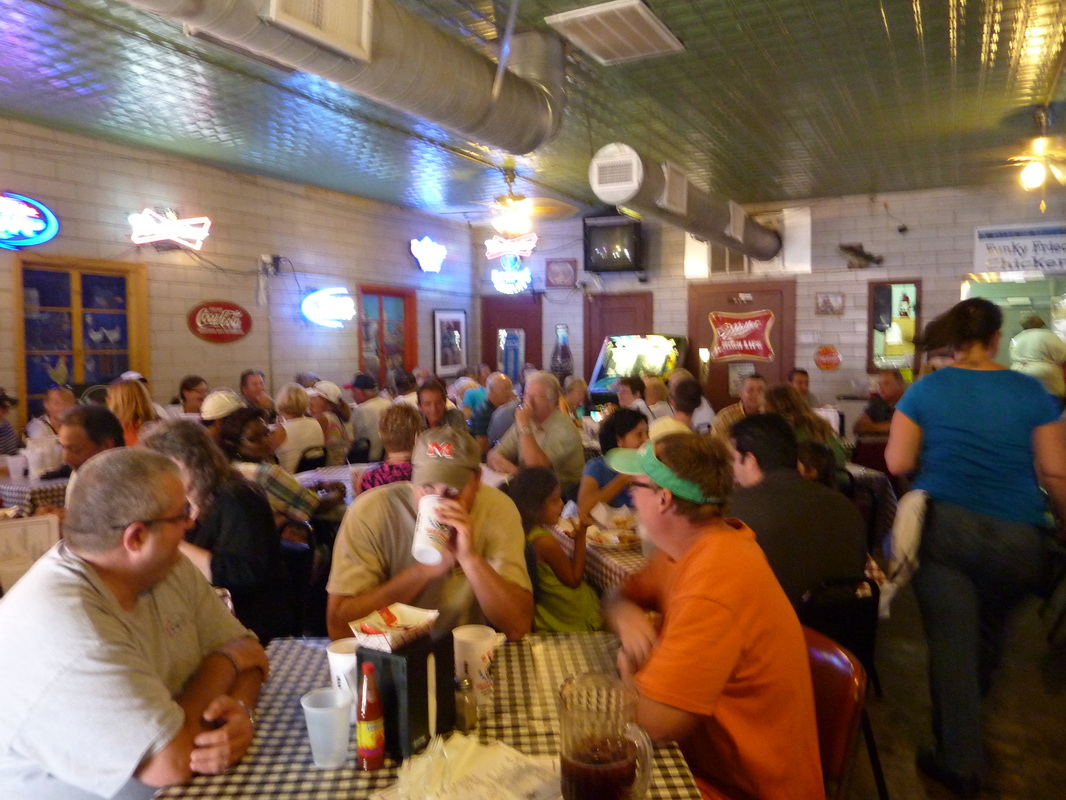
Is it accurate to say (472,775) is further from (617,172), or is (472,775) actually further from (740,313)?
(740,313)

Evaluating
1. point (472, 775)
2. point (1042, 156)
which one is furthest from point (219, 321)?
point (1042, 156)

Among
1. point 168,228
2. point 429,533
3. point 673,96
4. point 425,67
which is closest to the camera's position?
point 429,533

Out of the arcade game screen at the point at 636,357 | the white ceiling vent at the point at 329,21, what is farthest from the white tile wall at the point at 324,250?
the white ceiling vent at the point at 329,21

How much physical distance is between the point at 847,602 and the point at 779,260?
8644 mm

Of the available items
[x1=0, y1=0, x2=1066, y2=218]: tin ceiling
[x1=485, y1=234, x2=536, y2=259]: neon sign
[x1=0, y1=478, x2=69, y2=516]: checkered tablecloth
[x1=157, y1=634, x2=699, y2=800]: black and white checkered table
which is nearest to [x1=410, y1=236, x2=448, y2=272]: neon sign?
[x1=485, y1=234, x2=536, y2=259]: neon sign


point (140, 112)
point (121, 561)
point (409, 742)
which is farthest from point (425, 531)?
point (140, 112)

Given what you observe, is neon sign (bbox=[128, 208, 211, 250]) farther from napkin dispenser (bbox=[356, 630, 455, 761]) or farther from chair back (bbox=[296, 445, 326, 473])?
napkin dispenser (bbox=[356, 630, 455, 761])

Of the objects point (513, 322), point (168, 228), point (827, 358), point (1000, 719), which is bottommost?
point (1000, 719)

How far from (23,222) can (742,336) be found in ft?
29.0

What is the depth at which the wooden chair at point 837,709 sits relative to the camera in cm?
189

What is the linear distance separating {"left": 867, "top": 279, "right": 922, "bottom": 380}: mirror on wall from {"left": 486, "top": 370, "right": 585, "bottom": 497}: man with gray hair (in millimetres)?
6758

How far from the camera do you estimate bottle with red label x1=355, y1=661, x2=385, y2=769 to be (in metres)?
1.60

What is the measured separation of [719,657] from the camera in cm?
164

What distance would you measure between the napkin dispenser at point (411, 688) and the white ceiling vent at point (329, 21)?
105 inches
